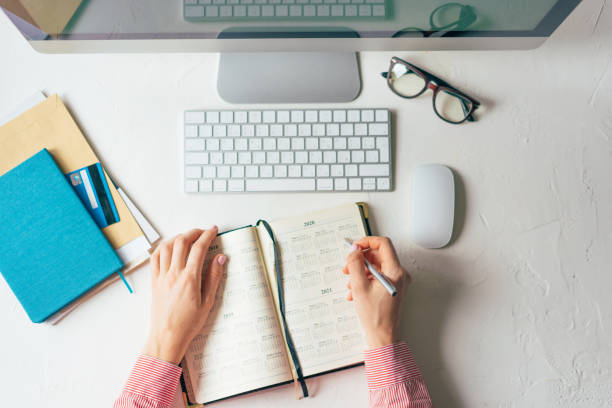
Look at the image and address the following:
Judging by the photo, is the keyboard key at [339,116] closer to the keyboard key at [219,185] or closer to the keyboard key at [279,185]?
the keyboard key at [279,185]

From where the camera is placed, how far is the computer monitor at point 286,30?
0.60m

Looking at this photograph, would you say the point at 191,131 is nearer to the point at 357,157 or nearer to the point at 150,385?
the point at 357,157

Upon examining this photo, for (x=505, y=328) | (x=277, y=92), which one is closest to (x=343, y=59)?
(x=277, y=92)

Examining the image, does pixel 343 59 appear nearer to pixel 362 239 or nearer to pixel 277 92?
pixel 277 92

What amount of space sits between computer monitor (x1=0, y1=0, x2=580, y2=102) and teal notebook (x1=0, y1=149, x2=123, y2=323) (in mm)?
237

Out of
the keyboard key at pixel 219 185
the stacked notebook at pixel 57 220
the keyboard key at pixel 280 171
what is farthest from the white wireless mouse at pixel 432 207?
the stacked notebook at pixel 57 220

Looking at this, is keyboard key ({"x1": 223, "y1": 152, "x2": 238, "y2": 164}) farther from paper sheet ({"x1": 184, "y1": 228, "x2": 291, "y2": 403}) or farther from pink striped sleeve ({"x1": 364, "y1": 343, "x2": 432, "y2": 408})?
pink striped sleeve ({"x1": 364, "y1": 343, "x2": 432, "y2": 408})

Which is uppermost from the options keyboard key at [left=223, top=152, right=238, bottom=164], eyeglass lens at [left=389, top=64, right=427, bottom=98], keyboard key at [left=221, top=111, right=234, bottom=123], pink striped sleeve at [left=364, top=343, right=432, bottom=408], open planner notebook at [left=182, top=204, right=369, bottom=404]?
eyeglass lens at [left=389, top=64, right=427, bottom=98]

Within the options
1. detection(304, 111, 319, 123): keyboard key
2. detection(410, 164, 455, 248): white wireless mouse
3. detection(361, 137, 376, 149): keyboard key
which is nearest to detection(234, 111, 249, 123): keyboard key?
detection(304, 111, 319, 123): keyboard key

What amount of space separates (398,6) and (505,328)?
54cm

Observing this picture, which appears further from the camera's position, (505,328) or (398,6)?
(505,328)

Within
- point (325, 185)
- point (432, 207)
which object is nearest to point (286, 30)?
point (325, 185)

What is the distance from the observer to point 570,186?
2.43 feet

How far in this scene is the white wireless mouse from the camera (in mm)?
713
